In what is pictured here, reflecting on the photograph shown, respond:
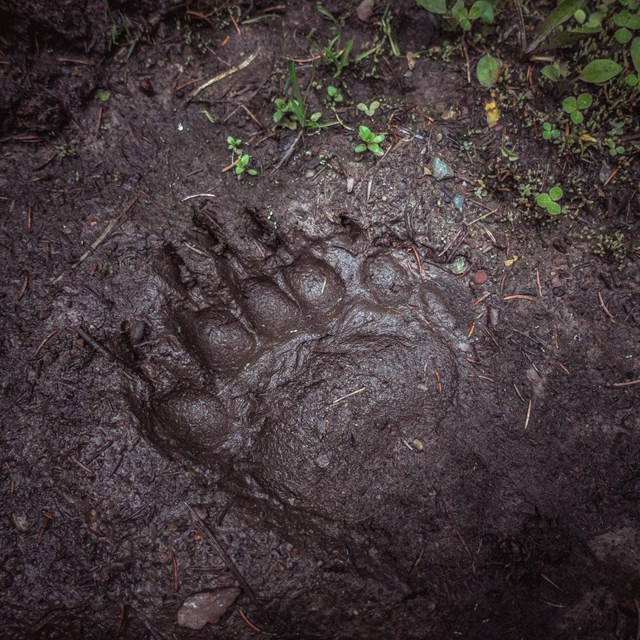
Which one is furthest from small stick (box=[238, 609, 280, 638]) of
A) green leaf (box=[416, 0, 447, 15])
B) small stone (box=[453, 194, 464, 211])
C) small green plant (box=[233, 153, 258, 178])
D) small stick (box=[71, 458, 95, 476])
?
green leaf (box=[416, 0, 447, 15])

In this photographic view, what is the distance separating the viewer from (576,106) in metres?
2.52

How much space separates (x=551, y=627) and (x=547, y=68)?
9.85 feet

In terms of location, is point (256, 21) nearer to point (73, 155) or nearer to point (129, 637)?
point (73, 155)

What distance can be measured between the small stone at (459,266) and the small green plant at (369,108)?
1.00 m

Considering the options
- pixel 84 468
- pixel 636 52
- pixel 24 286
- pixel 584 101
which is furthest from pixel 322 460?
pixel 636 52

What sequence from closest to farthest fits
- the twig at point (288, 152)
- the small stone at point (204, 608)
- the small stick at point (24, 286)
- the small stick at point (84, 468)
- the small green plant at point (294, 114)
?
the small stone at point (204, 608) → the small stick at point (84, 468) → the small stick at point (24, 286) → the small green plant at point (294, 114) → the twig at point (288, 152)

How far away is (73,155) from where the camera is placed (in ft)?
8.51

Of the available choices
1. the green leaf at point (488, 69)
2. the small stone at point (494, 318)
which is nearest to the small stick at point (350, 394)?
the small stone at point (494, 318)

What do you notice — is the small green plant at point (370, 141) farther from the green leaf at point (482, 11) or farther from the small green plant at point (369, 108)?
the green leaf at point (482, 11)

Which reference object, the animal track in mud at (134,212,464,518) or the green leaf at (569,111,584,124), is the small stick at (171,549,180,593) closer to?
the animal track in mud at (134,212,464,518)

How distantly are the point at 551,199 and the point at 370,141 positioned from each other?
1094 millimetres

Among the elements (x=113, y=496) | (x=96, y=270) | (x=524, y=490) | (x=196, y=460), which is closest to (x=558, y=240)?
(x=524, y=490)

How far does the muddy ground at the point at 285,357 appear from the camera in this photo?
7.55ft

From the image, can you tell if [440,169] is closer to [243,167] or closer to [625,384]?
[243,167]
